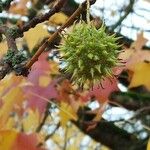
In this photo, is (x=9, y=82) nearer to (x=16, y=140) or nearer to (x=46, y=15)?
(x=16, y=140)

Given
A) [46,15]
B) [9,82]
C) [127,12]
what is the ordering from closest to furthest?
[46,15], [9,82], [127,12]

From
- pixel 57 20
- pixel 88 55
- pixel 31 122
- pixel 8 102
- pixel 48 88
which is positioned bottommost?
pixel 31 122

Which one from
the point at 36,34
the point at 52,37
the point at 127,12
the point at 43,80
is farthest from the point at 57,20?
the point at 52,37

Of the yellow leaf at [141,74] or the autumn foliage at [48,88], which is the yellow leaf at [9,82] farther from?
the yellow leaf at [141,74]

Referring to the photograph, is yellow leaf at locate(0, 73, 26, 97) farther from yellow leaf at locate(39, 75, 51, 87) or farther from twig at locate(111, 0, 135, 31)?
twig at locate(111, 0, 135, 31)

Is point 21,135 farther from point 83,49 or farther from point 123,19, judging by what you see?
point 123,19

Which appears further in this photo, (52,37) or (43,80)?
(43,80)

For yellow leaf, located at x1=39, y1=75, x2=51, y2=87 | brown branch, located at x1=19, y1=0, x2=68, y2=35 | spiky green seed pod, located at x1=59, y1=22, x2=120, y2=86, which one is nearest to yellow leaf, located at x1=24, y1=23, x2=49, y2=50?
yellow leaf, located at x1=39, y1=75, x2=51, y2=87
